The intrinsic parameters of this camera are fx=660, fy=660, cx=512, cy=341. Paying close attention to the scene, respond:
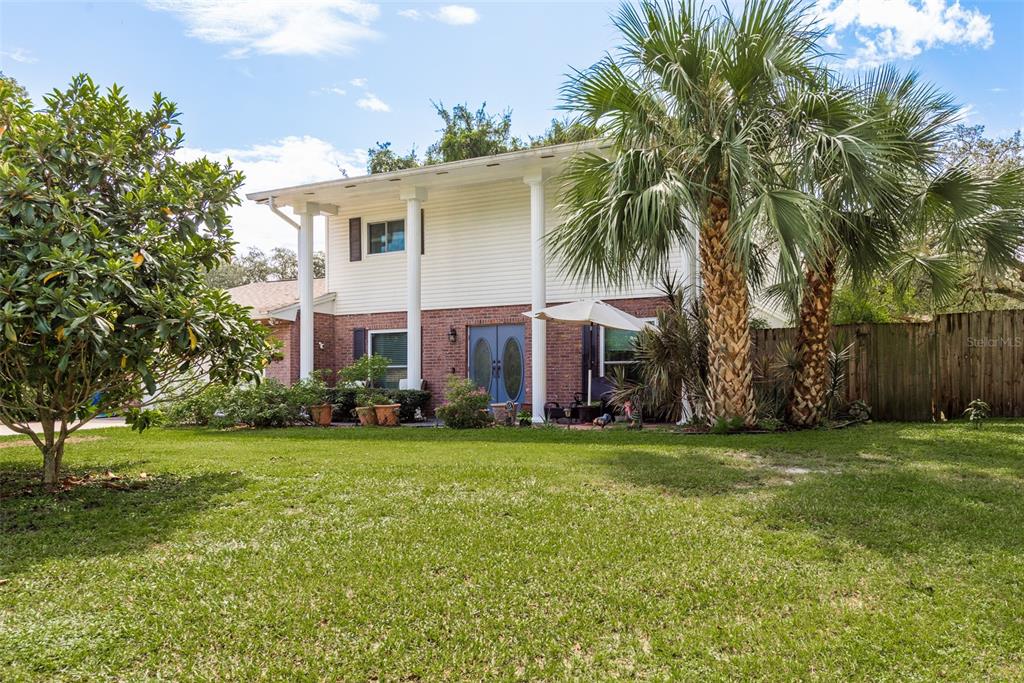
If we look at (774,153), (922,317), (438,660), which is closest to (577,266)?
(774,153)

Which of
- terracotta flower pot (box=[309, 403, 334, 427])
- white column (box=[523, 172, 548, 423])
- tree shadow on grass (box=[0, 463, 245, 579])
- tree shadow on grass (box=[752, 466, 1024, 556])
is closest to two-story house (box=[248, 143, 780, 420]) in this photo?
white column (box=[523, 172, 548, 423])

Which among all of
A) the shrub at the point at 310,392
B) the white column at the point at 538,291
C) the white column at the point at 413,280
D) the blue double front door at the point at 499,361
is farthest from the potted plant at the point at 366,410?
the white column at the point at 538,291

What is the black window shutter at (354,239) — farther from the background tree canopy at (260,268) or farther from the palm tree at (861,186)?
the background tree canopy at (260,268)

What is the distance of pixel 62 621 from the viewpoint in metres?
3.21

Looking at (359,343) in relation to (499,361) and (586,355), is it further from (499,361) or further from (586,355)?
(586,355)

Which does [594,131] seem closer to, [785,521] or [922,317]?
[785,521]

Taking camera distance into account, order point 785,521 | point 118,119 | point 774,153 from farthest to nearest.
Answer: point 774,153, point 118,119, point 785,521

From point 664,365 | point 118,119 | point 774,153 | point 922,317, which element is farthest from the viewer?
point 922,317

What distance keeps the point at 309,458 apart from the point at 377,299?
855cm

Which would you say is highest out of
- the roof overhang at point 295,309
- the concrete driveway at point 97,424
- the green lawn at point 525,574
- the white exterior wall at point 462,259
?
the white exterior wall at point 462,259

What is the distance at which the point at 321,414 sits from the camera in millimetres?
13258

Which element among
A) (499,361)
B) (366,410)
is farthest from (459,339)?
(366,410)

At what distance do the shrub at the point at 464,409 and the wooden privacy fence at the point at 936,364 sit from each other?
4.85 meters

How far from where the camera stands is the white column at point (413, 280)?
14.3 meters
